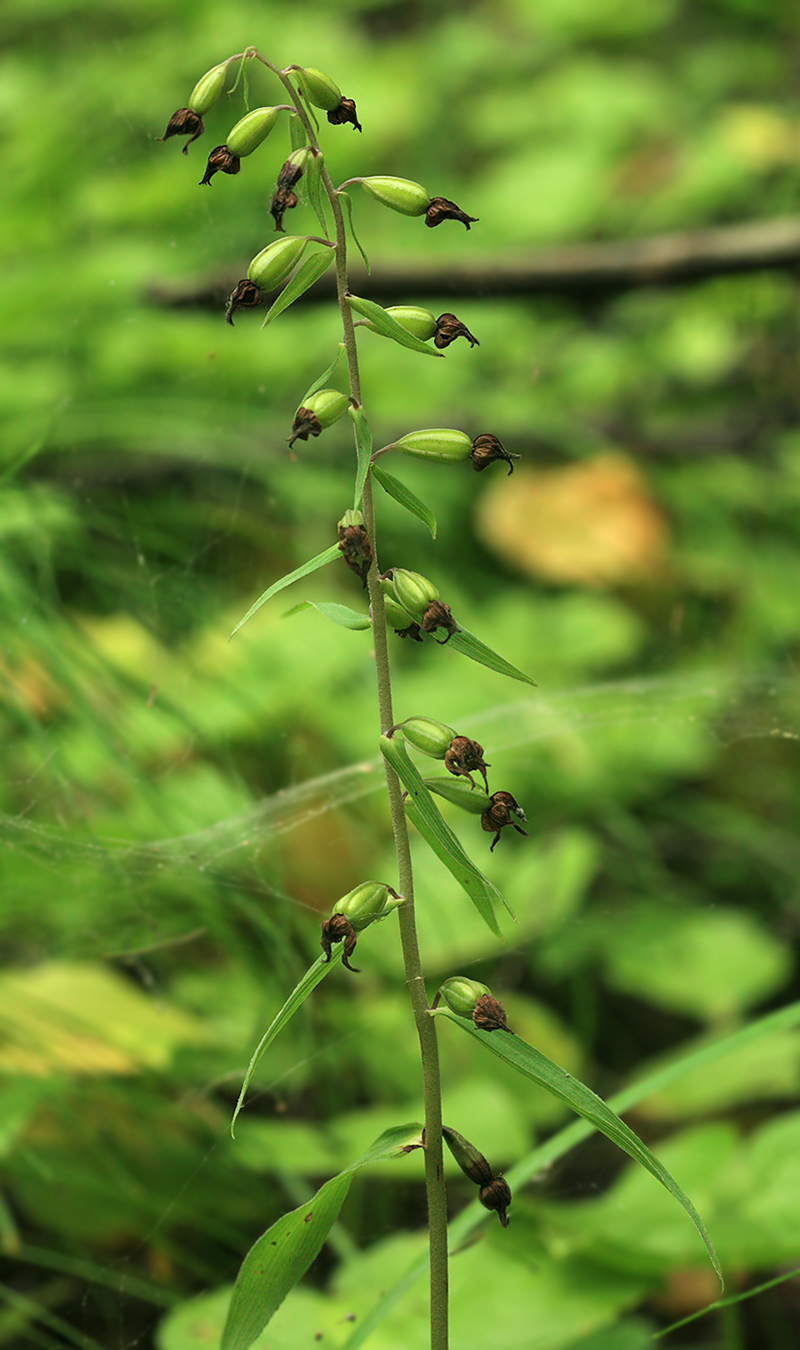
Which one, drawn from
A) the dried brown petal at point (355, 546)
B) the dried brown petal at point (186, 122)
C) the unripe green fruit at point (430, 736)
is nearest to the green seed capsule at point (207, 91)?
the dried brown petal at point (186, 122)

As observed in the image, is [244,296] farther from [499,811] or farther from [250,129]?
[499,811]

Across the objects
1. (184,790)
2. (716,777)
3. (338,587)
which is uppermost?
(184,790)

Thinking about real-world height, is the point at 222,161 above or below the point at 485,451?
above

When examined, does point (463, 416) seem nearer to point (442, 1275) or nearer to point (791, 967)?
point (791, 967)

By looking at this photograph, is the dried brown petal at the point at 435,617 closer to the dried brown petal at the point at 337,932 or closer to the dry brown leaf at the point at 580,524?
the dried brown petal at the point at 337,932

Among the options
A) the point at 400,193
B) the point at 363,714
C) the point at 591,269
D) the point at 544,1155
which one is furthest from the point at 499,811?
the point at 591,269

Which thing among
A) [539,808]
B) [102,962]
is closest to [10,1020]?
[102,962]

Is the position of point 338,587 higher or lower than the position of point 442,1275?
lower
